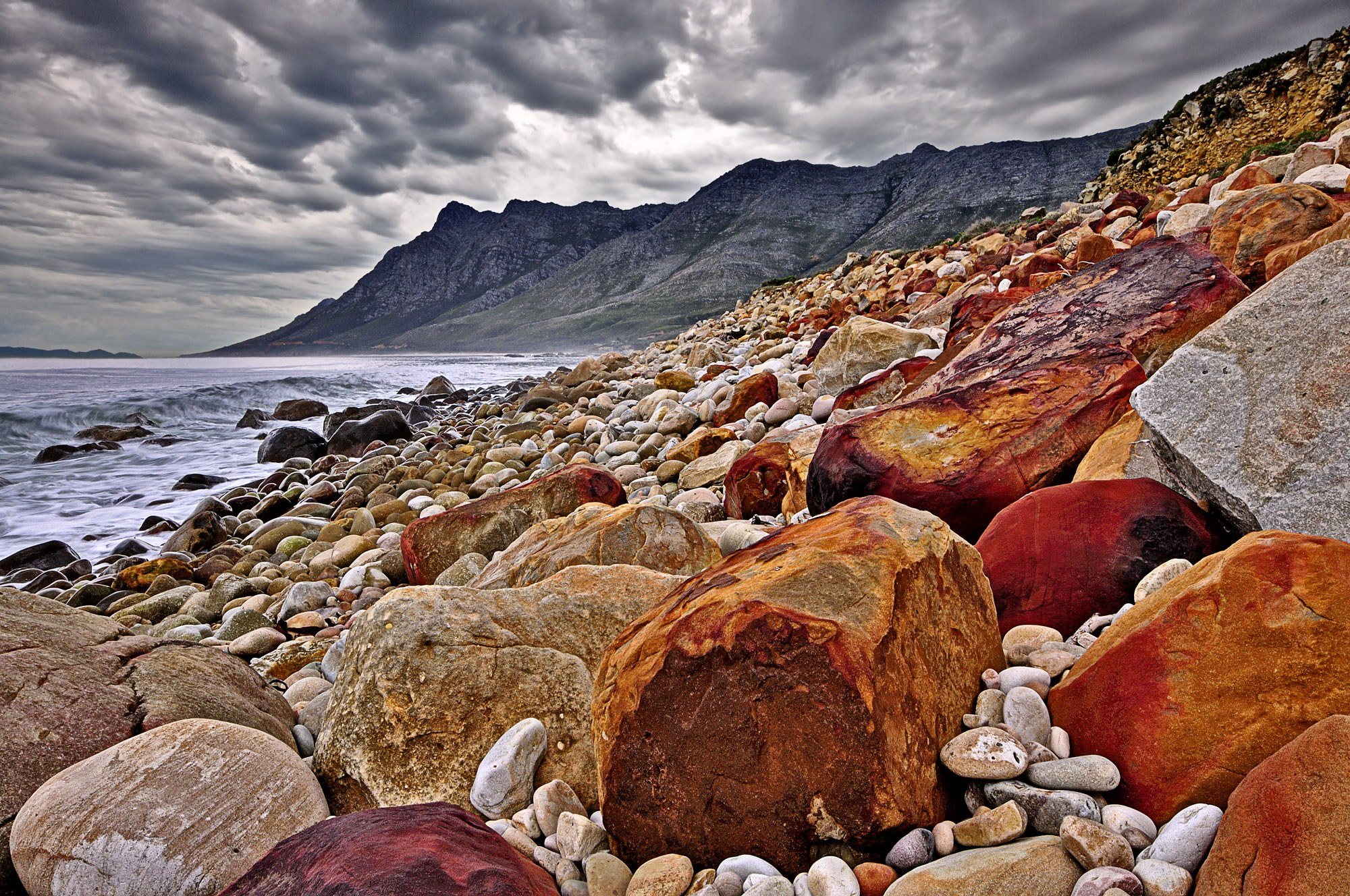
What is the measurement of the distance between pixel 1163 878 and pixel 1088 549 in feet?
4.11

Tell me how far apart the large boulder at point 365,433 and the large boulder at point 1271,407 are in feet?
43.4

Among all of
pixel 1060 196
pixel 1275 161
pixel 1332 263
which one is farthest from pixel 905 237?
pixel 1332 263

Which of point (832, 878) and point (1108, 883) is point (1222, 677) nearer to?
point (1108, 883)

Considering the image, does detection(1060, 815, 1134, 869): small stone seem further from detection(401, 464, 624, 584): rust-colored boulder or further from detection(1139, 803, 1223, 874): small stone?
detection(401, 464, 624, 584): rust-colored boulder

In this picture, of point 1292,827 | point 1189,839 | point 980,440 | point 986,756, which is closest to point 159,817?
point 986,756

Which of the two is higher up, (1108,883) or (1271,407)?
(1271,407)

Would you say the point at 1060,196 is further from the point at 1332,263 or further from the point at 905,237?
the point at 1332,263

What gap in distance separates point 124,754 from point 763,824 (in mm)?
1821

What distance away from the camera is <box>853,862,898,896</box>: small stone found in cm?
137

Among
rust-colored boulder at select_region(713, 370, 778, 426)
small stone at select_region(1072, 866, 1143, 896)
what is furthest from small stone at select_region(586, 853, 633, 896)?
rust-colored boulder at select_region(713, 370, 778, 426)

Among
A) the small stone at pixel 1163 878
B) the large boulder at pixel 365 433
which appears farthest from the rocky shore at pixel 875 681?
the large boulder at pixel 365 433

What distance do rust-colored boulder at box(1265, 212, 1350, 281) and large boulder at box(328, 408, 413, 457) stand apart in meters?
13.3

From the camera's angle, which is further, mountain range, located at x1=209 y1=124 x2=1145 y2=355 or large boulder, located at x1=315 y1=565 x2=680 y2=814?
mountain range, located at x1=209 y1=124 x2=1145 y2=355

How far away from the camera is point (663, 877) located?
1.46 m
